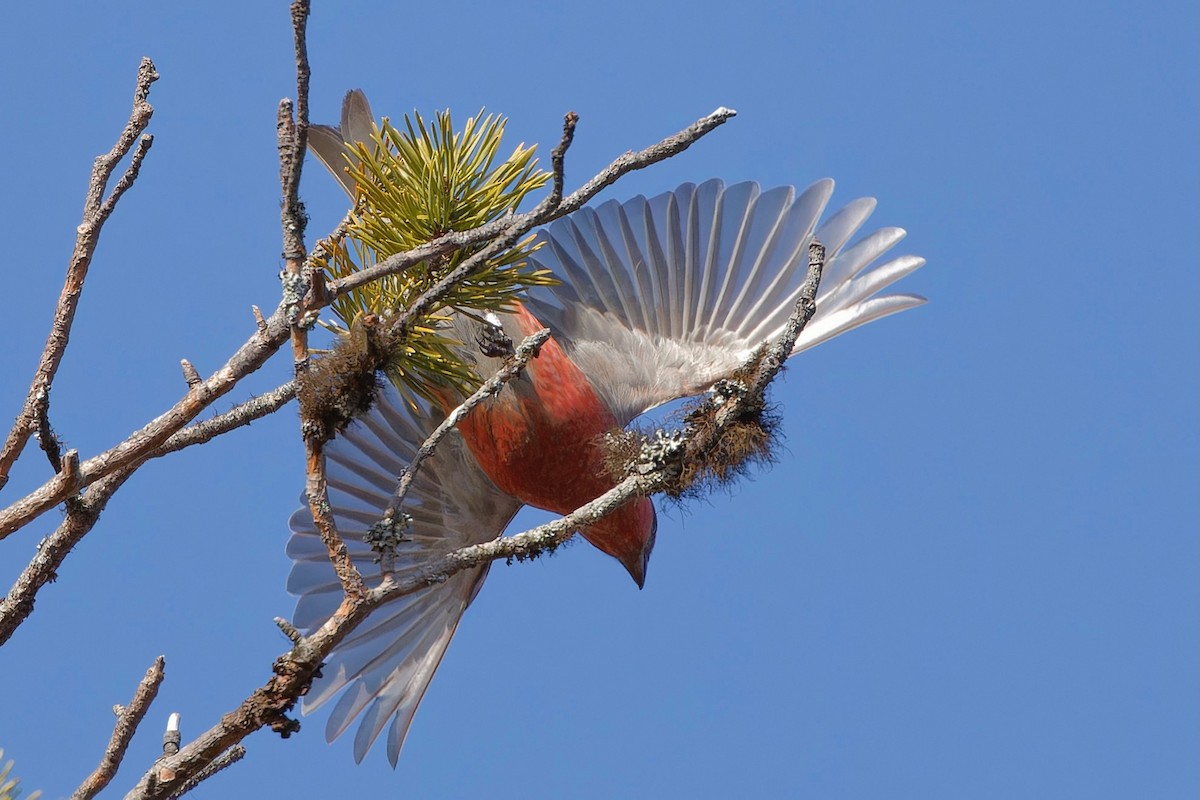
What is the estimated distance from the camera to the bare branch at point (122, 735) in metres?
2.50

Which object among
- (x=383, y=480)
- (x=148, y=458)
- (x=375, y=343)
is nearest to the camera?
(x=375, y=343)

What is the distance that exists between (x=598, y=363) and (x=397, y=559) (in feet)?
3.78

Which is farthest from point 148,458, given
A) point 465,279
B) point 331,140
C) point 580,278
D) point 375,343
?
point 580,278

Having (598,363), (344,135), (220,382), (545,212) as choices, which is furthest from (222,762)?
(598,363)

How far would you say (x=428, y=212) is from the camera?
2.78m

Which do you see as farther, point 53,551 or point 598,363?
point 598,363

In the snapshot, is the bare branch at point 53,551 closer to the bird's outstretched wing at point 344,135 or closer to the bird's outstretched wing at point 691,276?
the bird's outstretched wing at point 344,135

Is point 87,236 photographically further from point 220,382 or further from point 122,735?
point 122,735

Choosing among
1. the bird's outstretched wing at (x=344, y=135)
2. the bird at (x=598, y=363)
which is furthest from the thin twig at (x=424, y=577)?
the bird at (x=598, y=363)

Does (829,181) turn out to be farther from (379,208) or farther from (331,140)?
(379,208)

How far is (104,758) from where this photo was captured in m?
2.52

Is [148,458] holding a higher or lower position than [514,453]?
lower

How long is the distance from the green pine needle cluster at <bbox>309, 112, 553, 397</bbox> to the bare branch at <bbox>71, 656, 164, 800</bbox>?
2.53ft

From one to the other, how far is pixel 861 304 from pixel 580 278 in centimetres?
117
